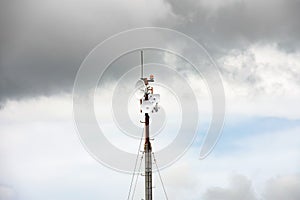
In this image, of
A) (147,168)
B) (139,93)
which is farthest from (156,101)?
(147,168)

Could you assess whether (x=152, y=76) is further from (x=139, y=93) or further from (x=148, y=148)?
(x=148, y=148)

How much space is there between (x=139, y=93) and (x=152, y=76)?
251 cm

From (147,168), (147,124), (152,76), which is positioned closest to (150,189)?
(147,168)

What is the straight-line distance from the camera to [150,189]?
57906 millimetres

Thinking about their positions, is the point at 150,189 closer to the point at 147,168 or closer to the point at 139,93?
the point at 147,168

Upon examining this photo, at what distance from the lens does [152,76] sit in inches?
2359

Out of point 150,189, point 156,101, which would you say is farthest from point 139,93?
point 150,189

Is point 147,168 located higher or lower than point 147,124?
lower

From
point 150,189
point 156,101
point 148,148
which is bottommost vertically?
point 150,189

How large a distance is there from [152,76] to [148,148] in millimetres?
8248

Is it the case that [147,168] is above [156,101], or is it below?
below

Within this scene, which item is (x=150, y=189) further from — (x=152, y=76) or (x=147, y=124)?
(x=152, y=76)

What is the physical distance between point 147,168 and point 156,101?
7.56 m

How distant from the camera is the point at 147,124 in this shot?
60688 millimetres
